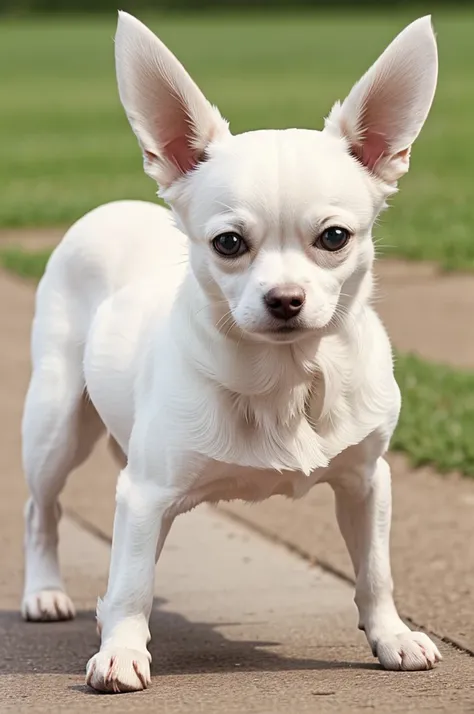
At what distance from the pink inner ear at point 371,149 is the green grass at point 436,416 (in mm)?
3167

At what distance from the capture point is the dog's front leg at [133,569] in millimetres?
4570

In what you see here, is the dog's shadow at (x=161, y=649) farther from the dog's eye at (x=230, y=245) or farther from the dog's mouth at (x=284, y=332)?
the dog's eye at (x=230, y=245)

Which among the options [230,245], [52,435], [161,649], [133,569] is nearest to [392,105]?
[230,245]

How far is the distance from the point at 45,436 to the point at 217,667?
1215 mm

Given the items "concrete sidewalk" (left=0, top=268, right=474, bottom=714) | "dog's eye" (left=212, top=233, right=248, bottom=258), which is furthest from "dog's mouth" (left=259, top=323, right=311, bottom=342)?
"concrete sidewalk" (left=0, top=268, right=474, bottom=714)

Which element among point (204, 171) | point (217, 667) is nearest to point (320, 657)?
point (217, 667)

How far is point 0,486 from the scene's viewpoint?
7941mm

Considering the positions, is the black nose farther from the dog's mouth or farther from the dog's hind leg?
the dog's hind leg

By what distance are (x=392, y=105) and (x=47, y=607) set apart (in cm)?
222

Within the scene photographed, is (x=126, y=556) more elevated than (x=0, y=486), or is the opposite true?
(x=126, y=556)

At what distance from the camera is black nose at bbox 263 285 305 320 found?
413 cm

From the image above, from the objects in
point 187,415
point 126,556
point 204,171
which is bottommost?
point 126,556

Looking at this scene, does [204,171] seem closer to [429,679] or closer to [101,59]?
[429,679]

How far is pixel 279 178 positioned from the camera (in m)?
4.25
